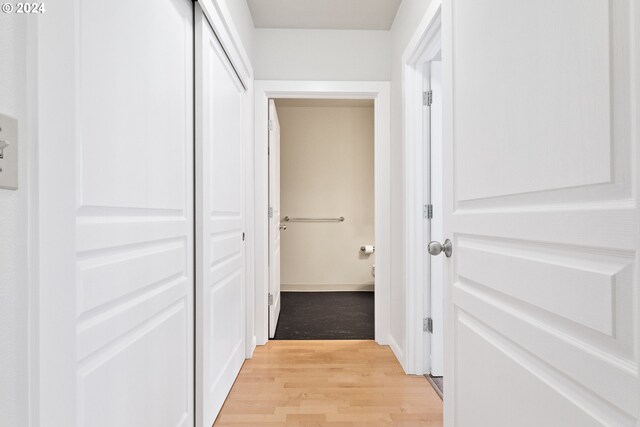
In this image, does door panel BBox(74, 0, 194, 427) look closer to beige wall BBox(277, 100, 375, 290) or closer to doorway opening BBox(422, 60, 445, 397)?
doorway opening BBox(422, 60, 445, 397)

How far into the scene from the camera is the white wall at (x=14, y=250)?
1.94 ft

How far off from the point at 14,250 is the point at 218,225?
1317mm

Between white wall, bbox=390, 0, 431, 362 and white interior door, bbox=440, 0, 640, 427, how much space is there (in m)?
1.21

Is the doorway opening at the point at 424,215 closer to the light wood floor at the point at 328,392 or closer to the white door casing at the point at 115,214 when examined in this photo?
the light wood floor at the point at 328,392

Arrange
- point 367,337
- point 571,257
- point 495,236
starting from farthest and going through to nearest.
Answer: point 367,337 → point 495,236 → point 571,257

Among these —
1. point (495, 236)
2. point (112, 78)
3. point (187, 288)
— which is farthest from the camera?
point (187, 288)

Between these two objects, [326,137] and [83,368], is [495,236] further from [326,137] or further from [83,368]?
[326,137]

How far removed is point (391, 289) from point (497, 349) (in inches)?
71.4

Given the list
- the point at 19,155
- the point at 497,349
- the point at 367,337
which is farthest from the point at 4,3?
the point at 367,337

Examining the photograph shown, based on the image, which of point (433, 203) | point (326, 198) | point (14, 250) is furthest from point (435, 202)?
point (326, 198)

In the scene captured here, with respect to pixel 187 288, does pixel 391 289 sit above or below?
below

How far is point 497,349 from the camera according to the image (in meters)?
1.08

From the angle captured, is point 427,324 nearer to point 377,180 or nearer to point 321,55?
point 377,180

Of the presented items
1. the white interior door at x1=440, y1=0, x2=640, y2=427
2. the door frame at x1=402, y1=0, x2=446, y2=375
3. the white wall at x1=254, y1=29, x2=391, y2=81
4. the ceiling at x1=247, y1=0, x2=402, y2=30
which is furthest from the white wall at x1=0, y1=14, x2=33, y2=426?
the white wall at x1=254, y1=29, x2=391, y2=81
